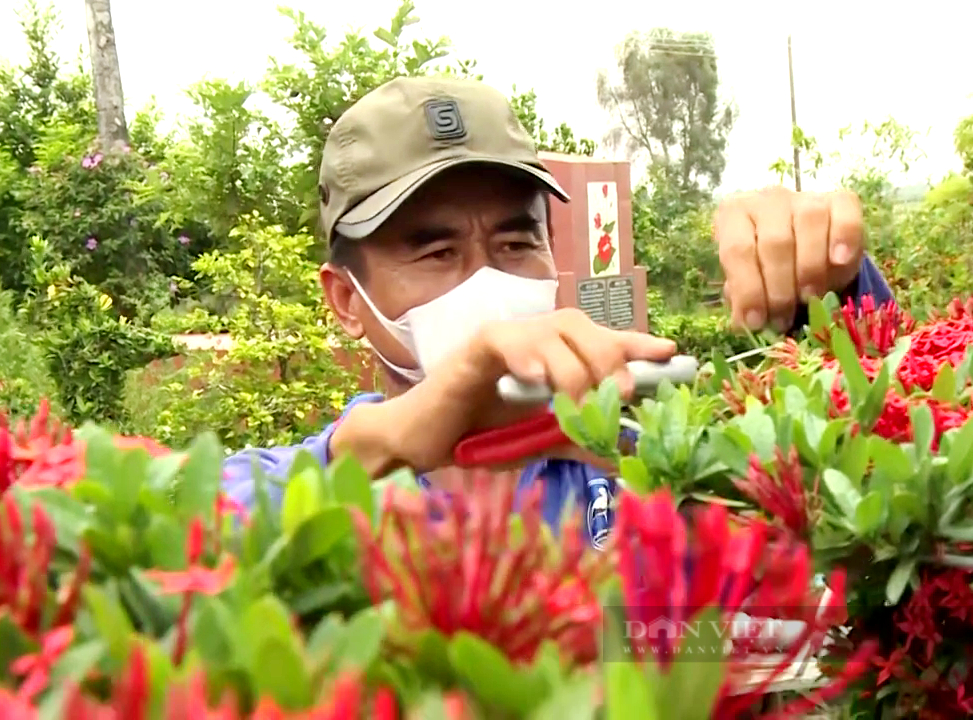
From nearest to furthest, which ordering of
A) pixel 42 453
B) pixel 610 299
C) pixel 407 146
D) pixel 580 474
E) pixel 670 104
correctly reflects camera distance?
pixel 42 453
pixel 580 474
pixel 407 146
pixel 610 299
pixel 670 104

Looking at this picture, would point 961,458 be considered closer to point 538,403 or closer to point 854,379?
point 854,379

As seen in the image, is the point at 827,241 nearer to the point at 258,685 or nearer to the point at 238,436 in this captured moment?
the point at 258,685

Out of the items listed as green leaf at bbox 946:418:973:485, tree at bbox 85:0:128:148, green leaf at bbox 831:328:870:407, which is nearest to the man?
green leaf at bbox 831:328:870:407

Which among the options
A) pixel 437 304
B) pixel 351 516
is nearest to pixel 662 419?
pixel 351 516

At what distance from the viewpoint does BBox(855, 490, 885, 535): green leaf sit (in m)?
0.56

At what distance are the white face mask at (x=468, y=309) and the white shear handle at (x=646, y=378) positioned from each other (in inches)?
23.5

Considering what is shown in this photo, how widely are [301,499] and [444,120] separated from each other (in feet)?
4.02

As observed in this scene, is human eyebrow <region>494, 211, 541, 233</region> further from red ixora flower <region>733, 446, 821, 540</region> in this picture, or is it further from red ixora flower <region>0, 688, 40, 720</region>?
red ixora flower <region>0, 688, 40, 720</region>

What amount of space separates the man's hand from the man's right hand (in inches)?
11.0

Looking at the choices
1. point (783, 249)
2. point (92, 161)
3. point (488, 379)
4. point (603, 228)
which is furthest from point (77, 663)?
point (92, 161)

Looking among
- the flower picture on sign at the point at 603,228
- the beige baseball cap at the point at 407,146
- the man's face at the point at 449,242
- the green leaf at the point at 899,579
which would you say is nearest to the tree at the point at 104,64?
the flower picture on sign at the point at 603,228

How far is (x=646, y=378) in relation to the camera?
776mm

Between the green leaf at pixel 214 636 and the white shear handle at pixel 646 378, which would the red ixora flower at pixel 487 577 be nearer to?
the green leaf at pixel 214 636

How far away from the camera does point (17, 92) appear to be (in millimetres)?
10336
